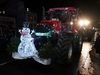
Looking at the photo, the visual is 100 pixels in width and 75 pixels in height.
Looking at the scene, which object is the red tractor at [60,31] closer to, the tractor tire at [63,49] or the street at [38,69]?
the tractor tire at [63,49]

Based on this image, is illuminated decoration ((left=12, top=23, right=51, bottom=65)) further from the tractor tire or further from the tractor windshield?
the tractor windshield

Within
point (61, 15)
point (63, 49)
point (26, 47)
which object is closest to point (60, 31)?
point (61, 15)

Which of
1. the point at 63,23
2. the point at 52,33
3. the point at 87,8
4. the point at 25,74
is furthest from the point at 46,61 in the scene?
the point at 87,8

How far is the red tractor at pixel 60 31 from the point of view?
10.2 meters

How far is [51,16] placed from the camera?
1209cm

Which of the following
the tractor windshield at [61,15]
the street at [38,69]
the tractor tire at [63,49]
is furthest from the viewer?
the tractor windshield at [61,15]

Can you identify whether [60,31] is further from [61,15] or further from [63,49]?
[63,49]

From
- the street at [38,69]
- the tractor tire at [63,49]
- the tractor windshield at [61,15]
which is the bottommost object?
the street at [38,69]

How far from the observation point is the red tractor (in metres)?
10.2

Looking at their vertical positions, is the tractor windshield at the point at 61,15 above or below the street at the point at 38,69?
above

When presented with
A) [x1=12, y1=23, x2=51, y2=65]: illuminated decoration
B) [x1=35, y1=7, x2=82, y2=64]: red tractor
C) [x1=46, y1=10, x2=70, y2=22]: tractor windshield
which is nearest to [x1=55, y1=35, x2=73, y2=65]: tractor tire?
[x1=35, y1=7, x2=82, y2=64]: red tractor

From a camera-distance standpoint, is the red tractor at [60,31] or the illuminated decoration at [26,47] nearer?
the illuminated decoration at [26,47]

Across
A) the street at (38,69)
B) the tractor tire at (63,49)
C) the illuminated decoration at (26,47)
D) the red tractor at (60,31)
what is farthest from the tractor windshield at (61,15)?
the illuminated decoration at (26,47)

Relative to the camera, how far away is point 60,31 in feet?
37.3
